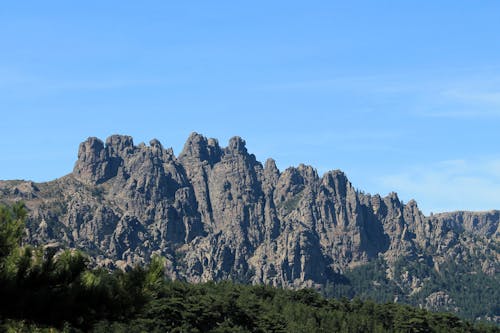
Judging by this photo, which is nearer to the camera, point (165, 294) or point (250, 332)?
point (250, 332)

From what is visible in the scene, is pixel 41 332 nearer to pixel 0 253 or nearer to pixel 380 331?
pixel 0 253

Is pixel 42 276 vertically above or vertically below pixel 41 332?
above

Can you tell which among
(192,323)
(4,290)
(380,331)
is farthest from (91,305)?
(380,331)

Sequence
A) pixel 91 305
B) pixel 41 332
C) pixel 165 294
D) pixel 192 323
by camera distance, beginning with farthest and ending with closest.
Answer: pixel 165 294 → pixel 192 323 → pixel 91 305 → pixel 41 332

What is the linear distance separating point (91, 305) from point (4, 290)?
3.86 meters

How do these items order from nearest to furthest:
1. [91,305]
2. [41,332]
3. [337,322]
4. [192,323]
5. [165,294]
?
[41,332]
[91,305]
[192,323]
[165,294]
[337,322]

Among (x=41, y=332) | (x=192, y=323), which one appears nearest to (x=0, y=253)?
(x=41, y=332)

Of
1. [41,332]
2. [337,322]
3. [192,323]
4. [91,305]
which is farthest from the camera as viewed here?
[337,322]

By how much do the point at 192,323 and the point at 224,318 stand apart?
34.5 feet

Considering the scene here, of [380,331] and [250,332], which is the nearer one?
[250,332]

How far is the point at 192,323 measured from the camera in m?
168

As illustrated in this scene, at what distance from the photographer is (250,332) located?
168m

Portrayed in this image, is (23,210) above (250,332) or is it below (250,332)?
above

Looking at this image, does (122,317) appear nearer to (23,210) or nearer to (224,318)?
(23,210)
